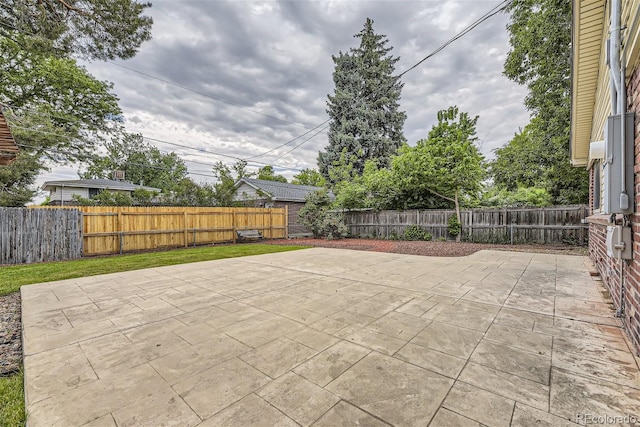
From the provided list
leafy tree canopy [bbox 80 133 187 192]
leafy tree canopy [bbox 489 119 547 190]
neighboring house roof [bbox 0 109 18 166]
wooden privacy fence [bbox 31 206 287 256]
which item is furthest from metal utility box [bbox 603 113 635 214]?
leafy tree canopy [bbox 80 133 187 192]

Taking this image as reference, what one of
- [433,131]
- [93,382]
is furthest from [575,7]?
[433,131]

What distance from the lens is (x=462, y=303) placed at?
11.1 ft

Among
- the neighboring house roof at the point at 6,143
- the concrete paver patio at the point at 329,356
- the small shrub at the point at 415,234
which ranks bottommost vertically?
the concrete paver patio at the point at 329,356

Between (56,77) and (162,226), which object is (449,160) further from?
(56,77)

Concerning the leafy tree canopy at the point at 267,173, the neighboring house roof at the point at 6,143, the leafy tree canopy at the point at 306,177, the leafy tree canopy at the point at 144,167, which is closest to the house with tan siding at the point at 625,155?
the neighboring house roof at the point at 6,143

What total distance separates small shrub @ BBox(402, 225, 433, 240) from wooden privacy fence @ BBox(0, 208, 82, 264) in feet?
38.0

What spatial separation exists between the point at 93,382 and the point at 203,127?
57.3ft

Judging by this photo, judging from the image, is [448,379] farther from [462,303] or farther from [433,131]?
[433,131]

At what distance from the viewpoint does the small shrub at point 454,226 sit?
10.6m

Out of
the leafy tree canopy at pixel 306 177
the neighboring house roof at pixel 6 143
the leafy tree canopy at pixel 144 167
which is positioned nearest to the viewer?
the neighboring house roof at pixel 6 143

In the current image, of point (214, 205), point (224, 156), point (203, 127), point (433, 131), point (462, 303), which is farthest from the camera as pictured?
point (224, 156)

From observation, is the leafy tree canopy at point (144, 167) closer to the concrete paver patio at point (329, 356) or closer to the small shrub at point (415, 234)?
the small shrub at point (415, 234)

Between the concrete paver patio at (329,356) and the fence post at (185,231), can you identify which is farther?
the fence post at (185,231)

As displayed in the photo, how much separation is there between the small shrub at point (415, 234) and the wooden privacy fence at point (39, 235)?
1159 cm
